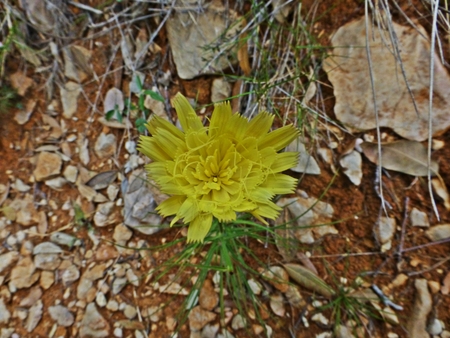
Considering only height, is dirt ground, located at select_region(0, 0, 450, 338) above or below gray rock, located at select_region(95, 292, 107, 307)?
above

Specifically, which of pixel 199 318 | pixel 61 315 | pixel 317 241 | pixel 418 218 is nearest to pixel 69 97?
pixel 61 315

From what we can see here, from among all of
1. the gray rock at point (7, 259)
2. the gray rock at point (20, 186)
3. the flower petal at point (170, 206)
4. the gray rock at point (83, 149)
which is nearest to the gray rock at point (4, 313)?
the gray rock at point (7, 259)

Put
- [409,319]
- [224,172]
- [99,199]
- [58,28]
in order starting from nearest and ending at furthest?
[224,172] < [409,319] < [99,199] < [58,28]

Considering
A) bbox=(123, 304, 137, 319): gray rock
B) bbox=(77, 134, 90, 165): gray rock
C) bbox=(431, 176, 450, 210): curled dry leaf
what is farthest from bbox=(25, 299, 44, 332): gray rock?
bbox=(431, 176, 450, 210): curled dry leaf

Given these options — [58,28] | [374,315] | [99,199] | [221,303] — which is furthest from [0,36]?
[374,315]

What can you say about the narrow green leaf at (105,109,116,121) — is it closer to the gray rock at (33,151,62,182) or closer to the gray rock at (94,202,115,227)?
the gray rock at (33,151,62,182)

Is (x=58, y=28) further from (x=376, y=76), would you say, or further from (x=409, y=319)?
(x=409, y=319)

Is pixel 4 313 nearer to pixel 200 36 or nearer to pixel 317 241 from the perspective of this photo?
pixel 317 241

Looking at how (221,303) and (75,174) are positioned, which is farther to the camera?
(75,174)
